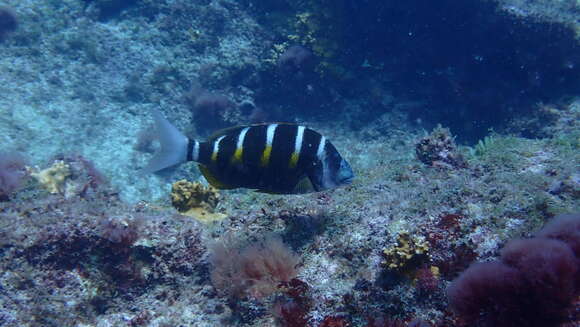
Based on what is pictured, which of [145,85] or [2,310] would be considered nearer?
[2,310]

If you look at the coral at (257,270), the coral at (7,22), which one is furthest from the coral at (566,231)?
the coral at (7,22)

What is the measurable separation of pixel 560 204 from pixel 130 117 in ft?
34.9

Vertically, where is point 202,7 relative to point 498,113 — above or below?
above

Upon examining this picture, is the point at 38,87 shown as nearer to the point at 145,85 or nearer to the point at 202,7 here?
the point at 145,85

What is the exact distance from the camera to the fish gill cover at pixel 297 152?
3115mm

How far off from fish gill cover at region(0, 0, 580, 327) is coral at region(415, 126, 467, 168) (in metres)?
0.03

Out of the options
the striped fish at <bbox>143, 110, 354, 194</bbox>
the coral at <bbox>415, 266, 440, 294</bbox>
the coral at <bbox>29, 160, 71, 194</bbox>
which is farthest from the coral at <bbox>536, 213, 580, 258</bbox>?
the coral at <bbox>29, 160, 71, 194</bbox>

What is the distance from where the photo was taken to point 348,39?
11.4 metres

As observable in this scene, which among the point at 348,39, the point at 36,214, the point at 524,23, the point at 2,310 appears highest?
the point at 524,23

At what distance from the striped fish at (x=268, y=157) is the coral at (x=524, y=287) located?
124 centimetres

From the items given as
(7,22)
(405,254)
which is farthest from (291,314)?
(7,22)

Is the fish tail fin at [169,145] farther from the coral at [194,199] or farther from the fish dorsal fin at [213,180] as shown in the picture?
the coral at [194,199]

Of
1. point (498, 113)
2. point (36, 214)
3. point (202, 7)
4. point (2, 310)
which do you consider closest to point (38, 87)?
point (202, 7)

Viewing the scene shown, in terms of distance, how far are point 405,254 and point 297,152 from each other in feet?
4.25
